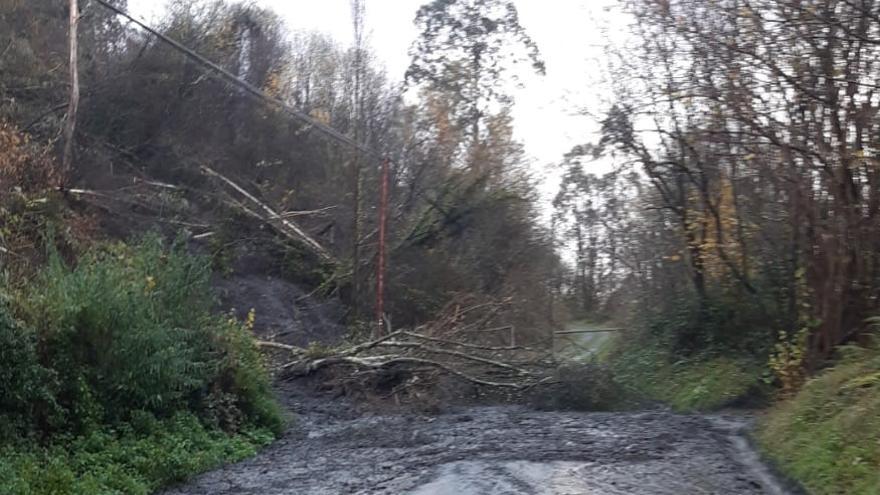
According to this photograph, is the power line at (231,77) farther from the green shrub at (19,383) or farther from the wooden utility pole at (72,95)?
the green shrub at (19,383)

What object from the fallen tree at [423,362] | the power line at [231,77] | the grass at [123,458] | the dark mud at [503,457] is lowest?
the dark mud at [503,457]

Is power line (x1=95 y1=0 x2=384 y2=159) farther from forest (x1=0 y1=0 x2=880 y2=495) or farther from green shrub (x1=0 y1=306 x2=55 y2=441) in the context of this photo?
green shrub (x1=0 y1=306 x2=55 y2=441)

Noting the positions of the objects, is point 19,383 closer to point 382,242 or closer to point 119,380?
point 119,380

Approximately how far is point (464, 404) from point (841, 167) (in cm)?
977

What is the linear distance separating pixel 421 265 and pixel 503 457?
63.5ft

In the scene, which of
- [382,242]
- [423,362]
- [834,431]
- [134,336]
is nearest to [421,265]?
[382,242]

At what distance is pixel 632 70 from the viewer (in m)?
22.9

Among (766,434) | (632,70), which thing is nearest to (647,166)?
(632,70)

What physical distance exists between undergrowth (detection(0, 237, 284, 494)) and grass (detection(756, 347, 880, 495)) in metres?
7.48

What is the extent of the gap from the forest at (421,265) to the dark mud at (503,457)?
9 cm

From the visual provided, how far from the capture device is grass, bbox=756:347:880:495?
9.77 m

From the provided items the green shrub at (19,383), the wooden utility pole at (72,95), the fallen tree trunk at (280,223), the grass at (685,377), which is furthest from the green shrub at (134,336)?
the fallen tree trunk at (280,223)

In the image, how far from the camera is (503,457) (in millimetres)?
13195

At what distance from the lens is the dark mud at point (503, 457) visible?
11281 mm
